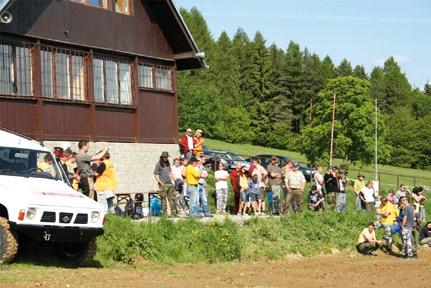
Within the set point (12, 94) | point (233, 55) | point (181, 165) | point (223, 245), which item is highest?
point (233, 55)

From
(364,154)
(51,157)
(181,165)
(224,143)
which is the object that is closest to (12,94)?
(181,165)

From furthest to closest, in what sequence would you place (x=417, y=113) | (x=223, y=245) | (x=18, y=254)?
(x=417, y=113) < (x=223, y=245) < (x=18, y=254)

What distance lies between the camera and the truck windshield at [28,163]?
15031 millimetres

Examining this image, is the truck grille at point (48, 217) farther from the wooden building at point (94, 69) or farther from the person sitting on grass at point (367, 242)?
the person sitting on grass at point (367, 242)

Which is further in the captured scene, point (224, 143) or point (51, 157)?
point (224, 143)

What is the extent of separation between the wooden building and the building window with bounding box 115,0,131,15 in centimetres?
3

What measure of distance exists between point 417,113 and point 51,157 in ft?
373

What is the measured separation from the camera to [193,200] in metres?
22.4

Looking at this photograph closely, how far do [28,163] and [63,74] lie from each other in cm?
921

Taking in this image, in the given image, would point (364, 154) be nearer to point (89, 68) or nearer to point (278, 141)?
point (278, 141)

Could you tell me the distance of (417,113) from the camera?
124m

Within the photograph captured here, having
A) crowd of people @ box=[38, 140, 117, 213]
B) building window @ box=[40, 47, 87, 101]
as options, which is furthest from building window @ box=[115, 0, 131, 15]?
crowd of people @ box=[38, 140, 117, 213]

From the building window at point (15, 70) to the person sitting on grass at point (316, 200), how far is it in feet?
31.8

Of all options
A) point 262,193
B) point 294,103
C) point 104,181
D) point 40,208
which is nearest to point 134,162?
point 262,193
